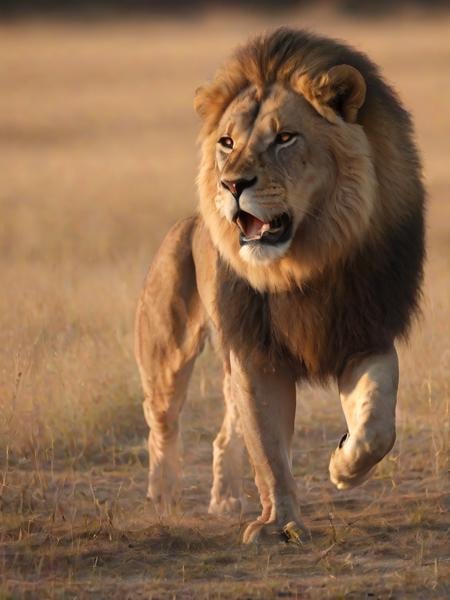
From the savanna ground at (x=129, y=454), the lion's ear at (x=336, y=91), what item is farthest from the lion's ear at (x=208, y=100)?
the savanna ground at (x=129, y=454)

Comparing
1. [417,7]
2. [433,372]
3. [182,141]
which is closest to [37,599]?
[433,372]

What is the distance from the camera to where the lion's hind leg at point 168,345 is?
620 cm

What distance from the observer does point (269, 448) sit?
520cm

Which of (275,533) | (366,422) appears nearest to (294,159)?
(366,422)

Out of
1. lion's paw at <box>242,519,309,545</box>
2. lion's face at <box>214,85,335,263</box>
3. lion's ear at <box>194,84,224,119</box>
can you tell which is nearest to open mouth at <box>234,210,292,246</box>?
lion's face at <box>214,85,335,263</box>

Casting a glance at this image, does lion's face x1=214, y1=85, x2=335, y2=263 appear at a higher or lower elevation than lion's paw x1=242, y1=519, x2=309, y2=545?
higher

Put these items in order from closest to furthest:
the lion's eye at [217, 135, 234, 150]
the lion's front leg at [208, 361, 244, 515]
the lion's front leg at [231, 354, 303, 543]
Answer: the lion's eye at [217, 135, 234, 150] < the lion's front leg at [231, 354, 303, 543] < the lion's front leg at [208, 361, 244, 515]

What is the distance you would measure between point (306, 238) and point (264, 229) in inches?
6.1

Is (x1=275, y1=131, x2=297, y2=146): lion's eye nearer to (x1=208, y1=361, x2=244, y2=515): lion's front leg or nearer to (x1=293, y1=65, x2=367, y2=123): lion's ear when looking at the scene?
(x1=293, y1=65, x2=367, y2=123): lion's ear

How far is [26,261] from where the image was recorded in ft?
37.0

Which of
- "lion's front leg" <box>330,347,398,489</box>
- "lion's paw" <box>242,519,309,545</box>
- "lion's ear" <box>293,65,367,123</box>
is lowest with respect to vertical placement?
"lion's paw" <box>242,519,309,545</box>

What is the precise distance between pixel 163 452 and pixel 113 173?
35.9 ft

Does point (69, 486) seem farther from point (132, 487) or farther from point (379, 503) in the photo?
point (379, 503)

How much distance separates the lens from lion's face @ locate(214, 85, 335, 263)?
15.9 feet
